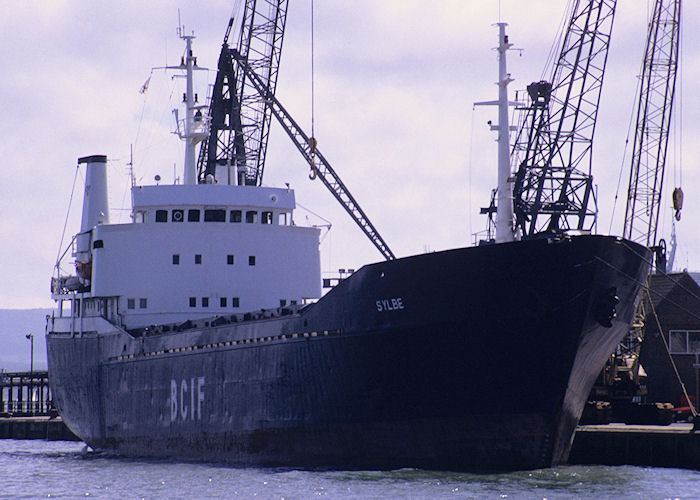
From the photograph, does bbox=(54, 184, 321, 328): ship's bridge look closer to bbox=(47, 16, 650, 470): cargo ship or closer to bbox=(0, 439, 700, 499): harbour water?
bbox=(47, 16, 650, 470): cargo ship

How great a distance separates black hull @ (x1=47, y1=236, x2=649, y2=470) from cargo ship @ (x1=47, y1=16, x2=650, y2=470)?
0.13 feet

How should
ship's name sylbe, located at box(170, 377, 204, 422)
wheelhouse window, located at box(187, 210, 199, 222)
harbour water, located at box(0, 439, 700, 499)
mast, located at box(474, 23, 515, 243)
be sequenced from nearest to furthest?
harbour water, located at box(0, 439, 700, 499), mast, located at box(474, 23, 515, 243), ship's name sylbe, located at box(170, 377, 204, 422), wheelhouse window, located at box(187, 210, 199, 222)

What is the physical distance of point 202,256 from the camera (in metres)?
42.1

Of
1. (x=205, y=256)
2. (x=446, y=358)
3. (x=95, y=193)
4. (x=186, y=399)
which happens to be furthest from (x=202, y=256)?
(x=446, y=358)

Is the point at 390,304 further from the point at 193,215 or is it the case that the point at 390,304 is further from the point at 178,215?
the point at 178,215

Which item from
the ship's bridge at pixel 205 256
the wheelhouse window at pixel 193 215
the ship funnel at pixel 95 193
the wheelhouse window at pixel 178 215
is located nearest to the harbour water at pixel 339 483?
the ship's bridge at pixel 205 256

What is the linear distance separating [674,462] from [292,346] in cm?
1236

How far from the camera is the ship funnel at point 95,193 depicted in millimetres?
49844

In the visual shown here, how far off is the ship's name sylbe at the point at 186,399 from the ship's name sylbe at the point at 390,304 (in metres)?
9.36

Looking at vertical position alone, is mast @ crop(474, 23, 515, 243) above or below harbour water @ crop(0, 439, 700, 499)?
above

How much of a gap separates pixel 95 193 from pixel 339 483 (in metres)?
26.5

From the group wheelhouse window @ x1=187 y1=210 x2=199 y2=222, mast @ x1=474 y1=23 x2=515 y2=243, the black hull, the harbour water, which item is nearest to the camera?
the harbour water

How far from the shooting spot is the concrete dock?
34.8m

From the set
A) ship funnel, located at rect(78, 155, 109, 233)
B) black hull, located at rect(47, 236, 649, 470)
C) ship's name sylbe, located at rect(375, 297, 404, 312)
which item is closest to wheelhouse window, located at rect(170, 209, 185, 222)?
ship funnel, located at rect(78, 155, 109, 233)
